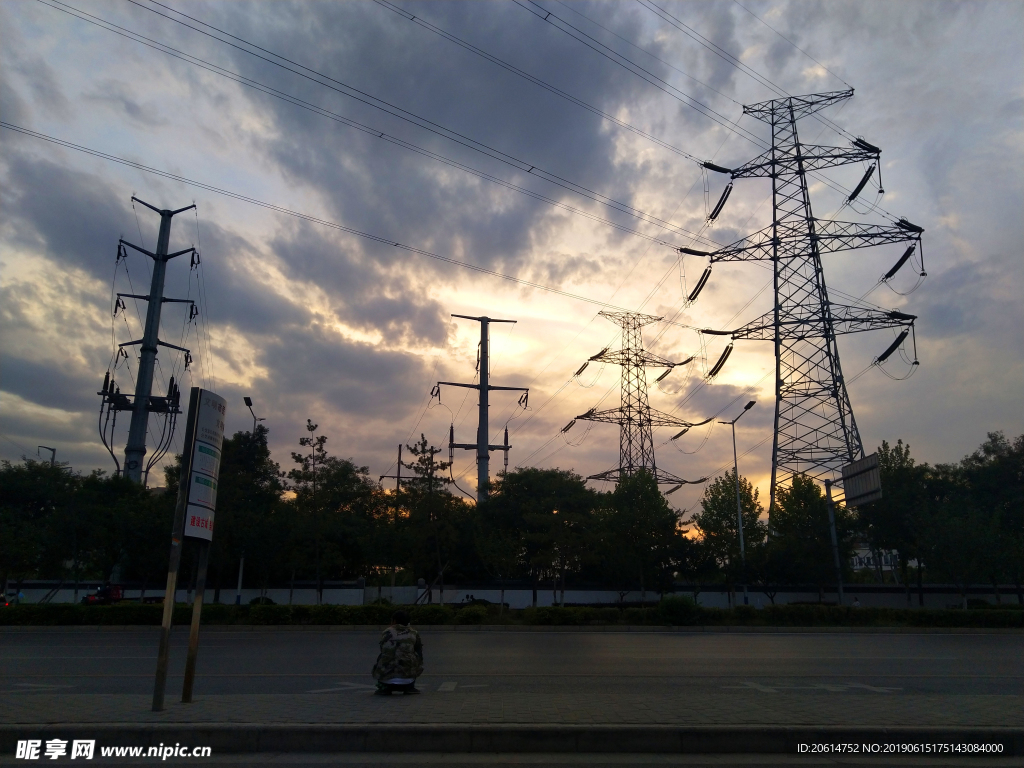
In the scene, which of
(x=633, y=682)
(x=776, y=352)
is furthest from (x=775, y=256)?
(x=633, y=682)

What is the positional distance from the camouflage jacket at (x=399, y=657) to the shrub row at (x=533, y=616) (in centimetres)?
1918

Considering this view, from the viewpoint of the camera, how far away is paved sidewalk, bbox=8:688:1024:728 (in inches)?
305

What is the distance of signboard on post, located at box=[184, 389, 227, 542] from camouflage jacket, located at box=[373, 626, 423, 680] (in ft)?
9.90

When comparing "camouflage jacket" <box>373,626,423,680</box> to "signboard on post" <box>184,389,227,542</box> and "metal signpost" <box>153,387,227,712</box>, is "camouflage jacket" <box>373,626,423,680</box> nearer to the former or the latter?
"metal signpost" <box>153,387,227,712</box>

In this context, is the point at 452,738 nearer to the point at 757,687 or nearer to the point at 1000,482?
the point at 757,687

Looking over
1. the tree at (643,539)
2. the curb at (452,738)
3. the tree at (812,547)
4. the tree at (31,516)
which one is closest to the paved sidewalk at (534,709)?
the curb at (452,738)

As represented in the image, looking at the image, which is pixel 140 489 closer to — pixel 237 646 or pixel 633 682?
pixel 237 646

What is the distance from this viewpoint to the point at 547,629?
2812 cm

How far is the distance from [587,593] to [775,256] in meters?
25.3

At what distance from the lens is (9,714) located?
312 inches

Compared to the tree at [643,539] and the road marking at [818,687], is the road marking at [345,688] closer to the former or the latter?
the road marking at [818,687]

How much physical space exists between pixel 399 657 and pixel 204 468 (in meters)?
3.92

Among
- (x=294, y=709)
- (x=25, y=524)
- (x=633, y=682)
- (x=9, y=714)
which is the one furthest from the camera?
(x=25, y=524)

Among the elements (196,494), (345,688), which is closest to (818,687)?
(345,688)
